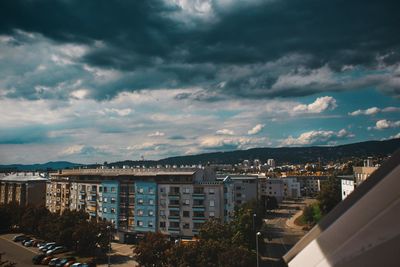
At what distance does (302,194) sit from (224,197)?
72123 mm

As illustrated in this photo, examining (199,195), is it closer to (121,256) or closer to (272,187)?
(121,256)

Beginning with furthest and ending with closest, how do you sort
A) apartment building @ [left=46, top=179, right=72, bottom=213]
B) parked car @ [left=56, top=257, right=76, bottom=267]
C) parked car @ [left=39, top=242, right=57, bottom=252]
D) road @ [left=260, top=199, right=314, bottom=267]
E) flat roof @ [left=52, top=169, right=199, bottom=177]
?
1. apartment building @ [left=46, top=179, right=72, bottom=213]
2. flat roof @ [left=52, top=169, right=199, bottom=177]
3. parked car @ [left=39, top=242, right=57, bottom=252]
4. road @ [left=260, top=199, right=314, bottom=267]
5. parked car @ [left=56, top=257, right=76, bottom=267]

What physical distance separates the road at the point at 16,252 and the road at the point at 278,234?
24878 millimetres

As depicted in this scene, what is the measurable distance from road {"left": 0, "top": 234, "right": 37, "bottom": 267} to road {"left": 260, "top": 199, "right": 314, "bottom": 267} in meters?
24.9

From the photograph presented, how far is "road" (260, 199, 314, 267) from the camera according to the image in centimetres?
3644

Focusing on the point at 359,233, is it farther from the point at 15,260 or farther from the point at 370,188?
the point at 15,260

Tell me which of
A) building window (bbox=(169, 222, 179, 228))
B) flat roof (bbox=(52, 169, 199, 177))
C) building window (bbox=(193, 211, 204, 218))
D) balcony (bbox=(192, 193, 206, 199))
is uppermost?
flat roof (bbox=(52, 169, 199, 177))

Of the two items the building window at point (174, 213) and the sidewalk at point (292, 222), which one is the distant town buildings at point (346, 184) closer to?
the sidewalk at point (292, 222)

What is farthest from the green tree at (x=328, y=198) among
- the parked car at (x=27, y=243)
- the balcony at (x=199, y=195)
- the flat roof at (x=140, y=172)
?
the parked car at (x=27, y=243)

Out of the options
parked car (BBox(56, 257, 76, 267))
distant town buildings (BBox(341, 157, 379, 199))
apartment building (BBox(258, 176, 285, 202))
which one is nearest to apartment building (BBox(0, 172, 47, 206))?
parked car (BBox(56, 257, 76, 267))

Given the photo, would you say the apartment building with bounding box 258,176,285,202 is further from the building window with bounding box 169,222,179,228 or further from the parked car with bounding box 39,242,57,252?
the parked car with bounding box 39,242,57,252

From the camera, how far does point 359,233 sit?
5.66 feet

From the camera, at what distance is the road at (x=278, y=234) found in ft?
120

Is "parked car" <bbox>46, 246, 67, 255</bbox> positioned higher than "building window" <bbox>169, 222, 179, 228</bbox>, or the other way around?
"building window" <bbox>169, 222, 179, 228</bbox>
